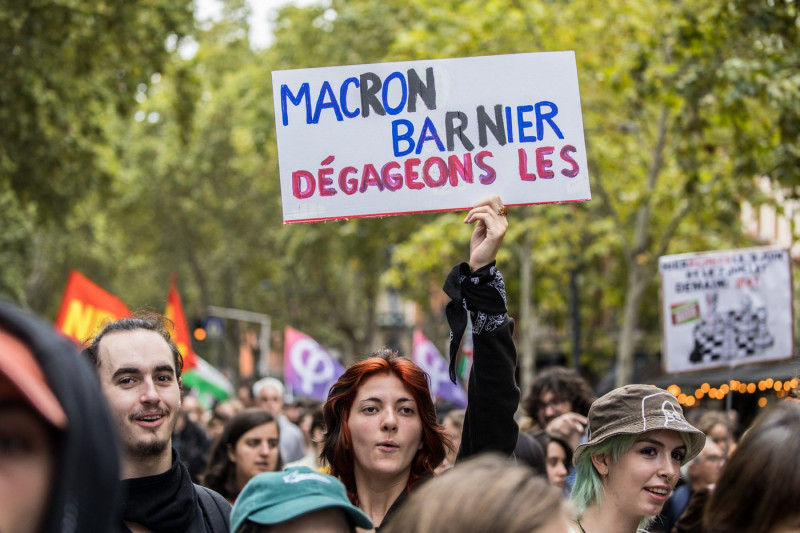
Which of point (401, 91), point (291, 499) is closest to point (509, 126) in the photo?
point (401, 91)

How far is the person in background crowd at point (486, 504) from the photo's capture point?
5.43ft

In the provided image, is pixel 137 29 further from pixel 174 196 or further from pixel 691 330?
pixel 174 196

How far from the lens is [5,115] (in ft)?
43.8

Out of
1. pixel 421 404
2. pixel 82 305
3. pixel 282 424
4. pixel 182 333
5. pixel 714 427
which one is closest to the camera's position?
pixel 421 404

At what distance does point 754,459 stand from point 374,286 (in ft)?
101

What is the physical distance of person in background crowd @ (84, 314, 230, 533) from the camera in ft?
10.5

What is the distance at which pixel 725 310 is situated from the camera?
322 inches

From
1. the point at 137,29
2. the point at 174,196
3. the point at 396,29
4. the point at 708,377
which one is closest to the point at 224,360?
the point at 174,196

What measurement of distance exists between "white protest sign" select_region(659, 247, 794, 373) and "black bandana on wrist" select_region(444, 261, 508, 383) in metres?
4.95

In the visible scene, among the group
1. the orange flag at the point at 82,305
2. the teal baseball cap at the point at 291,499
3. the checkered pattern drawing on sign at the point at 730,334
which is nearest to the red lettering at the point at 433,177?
the teal baseball cap at the point at 291,499

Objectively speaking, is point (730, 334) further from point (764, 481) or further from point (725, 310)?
point (764, 481)

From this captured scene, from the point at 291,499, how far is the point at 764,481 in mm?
978

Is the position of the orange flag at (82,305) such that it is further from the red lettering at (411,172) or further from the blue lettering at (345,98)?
the red lettering at (411,172)

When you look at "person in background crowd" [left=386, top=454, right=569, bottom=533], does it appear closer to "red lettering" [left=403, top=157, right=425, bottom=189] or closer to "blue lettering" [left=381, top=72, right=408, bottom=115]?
"red lettering" [left=403, top=157, right=425, bottom=189]
